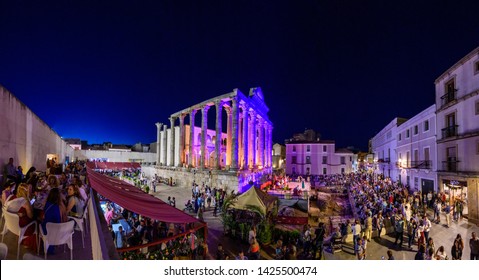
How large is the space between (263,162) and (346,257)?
30871 millimetres

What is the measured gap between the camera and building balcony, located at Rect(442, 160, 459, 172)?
49.0 ft

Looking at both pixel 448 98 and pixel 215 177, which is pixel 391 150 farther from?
pixel 215 177

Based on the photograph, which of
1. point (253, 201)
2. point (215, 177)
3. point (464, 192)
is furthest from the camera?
point (215, 177)

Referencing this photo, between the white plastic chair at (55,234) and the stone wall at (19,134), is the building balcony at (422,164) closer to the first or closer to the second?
the white plastic chair at (55,234)

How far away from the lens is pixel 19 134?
9.27 metres

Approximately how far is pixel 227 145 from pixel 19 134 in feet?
63.5

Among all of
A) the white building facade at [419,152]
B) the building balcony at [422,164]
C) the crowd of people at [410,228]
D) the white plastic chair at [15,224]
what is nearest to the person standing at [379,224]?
the crowd of people at [410,228]

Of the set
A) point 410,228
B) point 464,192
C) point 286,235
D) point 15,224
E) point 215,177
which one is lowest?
point 286,235

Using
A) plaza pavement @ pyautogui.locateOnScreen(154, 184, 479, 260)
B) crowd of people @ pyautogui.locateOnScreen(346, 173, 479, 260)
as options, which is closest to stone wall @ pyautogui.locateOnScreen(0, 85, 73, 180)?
plaza pavement @ pyautogui.locateOnScreen(154, 184, 479, 260)

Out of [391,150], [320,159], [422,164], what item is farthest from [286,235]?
[320,159]

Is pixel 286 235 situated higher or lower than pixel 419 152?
lower
